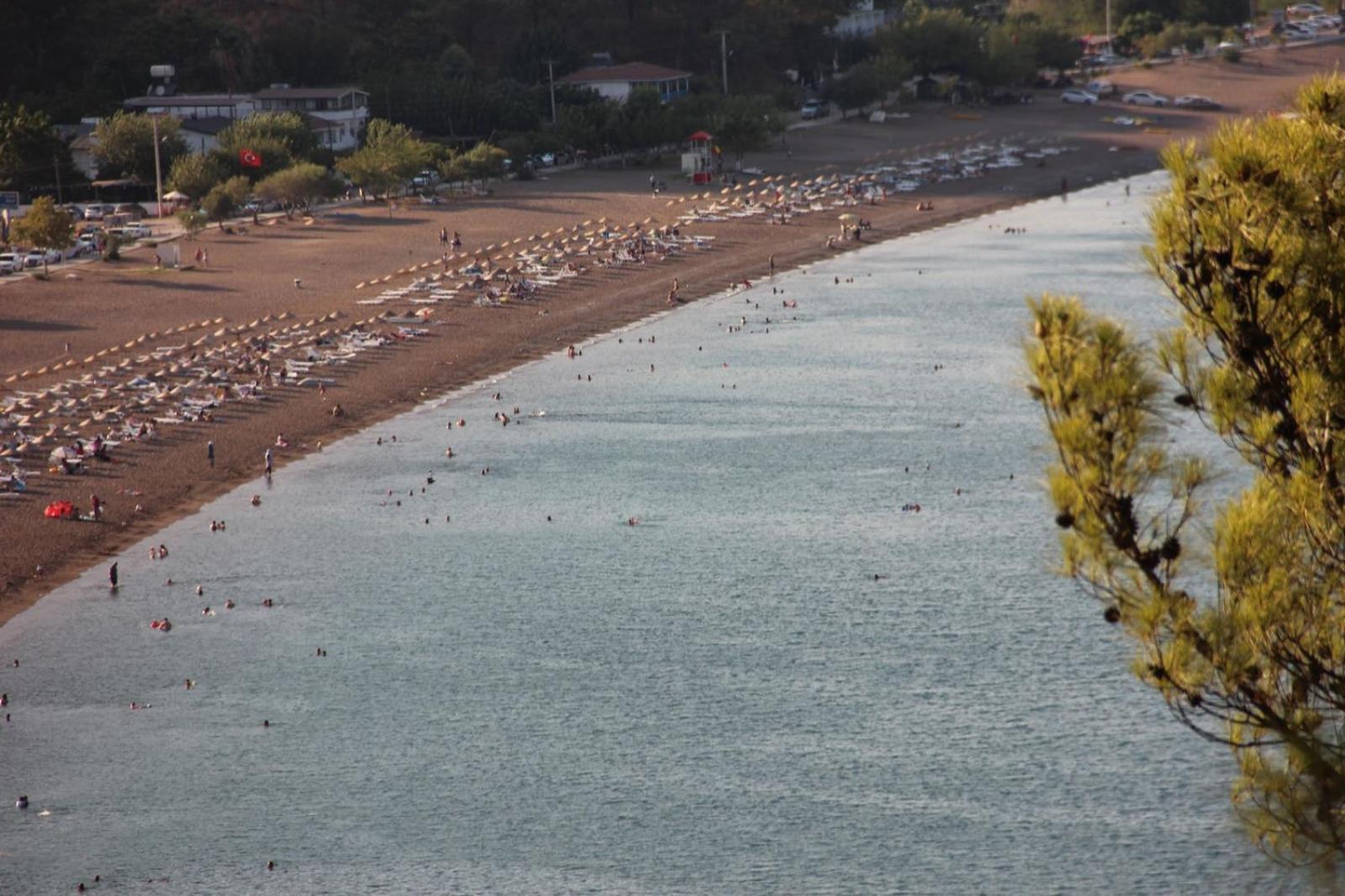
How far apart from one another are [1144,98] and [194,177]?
202ft

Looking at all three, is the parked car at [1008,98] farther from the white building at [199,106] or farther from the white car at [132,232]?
the white car at [132,232]

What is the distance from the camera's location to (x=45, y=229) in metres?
66.9

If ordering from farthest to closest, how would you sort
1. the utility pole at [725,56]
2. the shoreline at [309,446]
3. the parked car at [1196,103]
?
the parked car at [1196,103] → the utility pole at [725,56] → the shoreline at [309,446]

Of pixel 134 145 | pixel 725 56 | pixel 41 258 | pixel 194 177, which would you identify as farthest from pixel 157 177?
pixel 725 56

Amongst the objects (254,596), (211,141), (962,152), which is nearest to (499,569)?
(254,596)

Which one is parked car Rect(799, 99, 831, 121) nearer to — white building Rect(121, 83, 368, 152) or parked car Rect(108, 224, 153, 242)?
white building Rect(121, 83, 368, 152)

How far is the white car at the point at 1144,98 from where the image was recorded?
11450cm

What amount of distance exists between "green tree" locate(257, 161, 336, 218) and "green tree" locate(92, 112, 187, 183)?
5.90m

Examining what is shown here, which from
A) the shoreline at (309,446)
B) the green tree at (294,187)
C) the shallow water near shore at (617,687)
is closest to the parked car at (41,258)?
the green tree at (294,187)

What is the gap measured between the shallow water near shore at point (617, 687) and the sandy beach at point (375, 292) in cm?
189

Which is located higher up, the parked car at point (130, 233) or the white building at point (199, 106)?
the white building at point (199, 106)

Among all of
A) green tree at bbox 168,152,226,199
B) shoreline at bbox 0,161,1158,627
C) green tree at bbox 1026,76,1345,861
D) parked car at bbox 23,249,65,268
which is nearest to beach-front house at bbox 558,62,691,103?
shoreline at bbox 0,161,1158,627

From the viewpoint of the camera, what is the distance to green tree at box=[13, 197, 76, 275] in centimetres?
6694

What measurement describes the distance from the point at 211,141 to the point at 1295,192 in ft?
267
